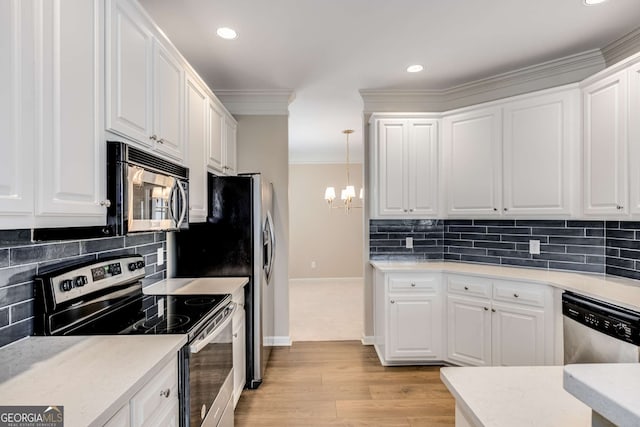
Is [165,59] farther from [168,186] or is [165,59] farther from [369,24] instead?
[369,24]

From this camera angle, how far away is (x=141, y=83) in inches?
64.7

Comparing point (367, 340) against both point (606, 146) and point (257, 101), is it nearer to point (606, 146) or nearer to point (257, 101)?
point (606, 146)

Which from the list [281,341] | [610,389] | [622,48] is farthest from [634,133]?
[281,341]

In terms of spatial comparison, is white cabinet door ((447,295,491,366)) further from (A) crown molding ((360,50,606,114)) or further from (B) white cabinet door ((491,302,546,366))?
(A) crown molding ((360,50,606,114))

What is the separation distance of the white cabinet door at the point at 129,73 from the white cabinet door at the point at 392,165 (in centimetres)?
220

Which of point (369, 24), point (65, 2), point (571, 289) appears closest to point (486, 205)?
point (571, 289)

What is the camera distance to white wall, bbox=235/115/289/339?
370 centimetres

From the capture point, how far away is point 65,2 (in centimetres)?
115

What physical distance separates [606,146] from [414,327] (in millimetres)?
1991

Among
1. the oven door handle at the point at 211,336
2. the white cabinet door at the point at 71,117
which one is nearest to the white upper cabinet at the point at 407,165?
the oven door handle at the point at 211,336

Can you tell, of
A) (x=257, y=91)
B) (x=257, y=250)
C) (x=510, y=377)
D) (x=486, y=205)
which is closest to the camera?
(x=510, y=377)

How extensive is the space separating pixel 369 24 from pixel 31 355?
2517 millimetres

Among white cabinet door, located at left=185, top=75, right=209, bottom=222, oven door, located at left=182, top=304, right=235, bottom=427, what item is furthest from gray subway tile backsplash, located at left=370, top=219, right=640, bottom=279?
oven door, located at left=182, top=304, right=235, bottom=427

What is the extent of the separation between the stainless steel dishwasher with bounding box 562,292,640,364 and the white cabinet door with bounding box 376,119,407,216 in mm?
1564
